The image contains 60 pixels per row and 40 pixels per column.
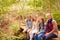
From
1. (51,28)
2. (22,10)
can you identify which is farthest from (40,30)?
(22,10)

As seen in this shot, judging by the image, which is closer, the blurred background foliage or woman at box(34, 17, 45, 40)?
woman at box(34, 17, 45, 40)

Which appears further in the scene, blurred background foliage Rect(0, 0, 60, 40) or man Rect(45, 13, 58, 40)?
blurred background foliage Rect(0, 0, 60, 40)

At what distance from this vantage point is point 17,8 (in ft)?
29.9

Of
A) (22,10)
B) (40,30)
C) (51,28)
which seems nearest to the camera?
(51,28)

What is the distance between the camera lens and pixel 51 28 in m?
5.60

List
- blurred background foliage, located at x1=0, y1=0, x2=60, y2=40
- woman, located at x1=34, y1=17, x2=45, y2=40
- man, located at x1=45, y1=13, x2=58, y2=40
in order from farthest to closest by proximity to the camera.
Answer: blurred background foliage, located at x1=0, y1=0, x2=60, y2=40 → woman, located at x1=34, y1=17, x2=45, y2=40 → man, located at x1=45, y1=13, x2=58, y2=40

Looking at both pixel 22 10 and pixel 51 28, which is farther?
pixel 22 10

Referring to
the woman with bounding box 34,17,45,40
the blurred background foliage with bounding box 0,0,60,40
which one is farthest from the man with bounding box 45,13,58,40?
the blurred background foliage with bounding box 0,0,60,40

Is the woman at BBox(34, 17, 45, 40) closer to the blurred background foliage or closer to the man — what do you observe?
the man

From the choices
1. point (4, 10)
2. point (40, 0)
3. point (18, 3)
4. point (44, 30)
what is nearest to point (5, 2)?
point (4, 10)

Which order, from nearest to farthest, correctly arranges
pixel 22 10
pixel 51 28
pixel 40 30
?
pixel 51 28
pixel 40 30
pixel 22 10

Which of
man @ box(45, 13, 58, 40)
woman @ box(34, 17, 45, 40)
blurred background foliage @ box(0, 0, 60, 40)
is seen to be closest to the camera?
man @ box(45, 13, 58, 40)

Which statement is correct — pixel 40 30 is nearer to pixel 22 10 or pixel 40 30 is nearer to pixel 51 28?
pixel 51 28

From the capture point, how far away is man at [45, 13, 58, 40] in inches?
214
